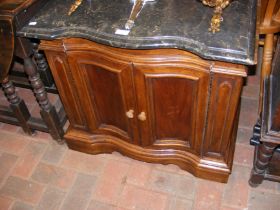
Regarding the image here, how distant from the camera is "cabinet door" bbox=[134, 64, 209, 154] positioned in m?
1.53

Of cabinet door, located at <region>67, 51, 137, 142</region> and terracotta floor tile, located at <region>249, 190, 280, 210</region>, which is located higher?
cabinet door, located at <region>67, 51, 137, 142</region>

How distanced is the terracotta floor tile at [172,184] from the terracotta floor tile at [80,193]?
41 centimetres

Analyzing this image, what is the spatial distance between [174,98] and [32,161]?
1.22 meters

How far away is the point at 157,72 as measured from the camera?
154 cm

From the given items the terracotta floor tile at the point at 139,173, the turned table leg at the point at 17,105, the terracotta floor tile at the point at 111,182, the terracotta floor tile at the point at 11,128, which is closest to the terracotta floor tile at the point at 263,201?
the terracotta floor tile at the point at 139,173

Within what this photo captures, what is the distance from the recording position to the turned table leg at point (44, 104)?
75.8 inches

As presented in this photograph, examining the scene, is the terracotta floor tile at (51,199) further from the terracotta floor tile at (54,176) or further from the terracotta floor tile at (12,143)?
the terracotta floor tile at (12,143)

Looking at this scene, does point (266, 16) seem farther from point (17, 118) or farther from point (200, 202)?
point (17, 118)

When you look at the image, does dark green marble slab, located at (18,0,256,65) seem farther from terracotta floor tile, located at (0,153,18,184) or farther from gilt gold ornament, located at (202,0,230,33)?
terracotta floor tile, located at (0,153,18,184)

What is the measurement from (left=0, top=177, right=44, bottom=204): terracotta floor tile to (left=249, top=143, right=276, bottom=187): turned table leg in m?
1.38

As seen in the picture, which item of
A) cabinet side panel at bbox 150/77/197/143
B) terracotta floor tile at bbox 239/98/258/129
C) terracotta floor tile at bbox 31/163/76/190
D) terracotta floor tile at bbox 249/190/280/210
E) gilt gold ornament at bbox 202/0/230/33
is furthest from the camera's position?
terracotta floor tile at bbox 239/98/258/129

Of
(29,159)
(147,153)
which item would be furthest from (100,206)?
(29,159)

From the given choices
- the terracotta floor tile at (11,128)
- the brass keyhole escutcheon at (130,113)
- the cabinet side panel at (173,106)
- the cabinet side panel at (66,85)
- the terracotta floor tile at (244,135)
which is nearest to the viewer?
the cabinet side panel at (173,106)

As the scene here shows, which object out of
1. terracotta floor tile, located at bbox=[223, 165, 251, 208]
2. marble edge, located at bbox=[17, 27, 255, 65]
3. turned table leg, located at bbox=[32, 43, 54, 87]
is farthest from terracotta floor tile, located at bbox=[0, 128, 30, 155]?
terracotta floor tile, located at bbox=[223, 165, 251, 208]
